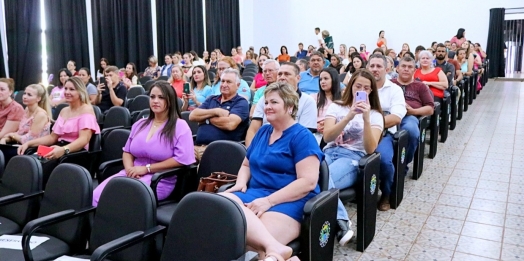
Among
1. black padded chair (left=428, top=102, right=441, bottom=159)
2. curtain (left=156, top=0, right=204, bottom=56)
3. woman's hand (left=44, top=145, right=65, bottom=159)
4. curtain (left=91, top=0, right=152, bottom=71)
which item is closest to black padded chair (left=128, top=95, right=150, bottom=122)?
woman's hand (left=44, top=145, right=65, bottom=159)

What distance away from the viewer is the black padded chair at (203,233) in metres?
1.64

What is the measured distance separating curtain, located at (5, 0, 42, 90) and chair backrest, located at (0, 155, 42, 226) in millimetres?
6260

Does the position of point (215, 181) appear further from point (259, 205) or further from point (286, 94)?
point (286, 94)

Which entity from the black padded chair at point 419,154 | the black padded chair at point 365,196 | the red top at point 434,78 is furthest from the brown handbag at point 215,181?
the red top at point 434,78

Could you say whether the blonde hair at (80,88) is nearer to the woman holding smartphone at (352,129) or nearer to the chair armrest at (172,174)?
the chair armrest at (172,174)

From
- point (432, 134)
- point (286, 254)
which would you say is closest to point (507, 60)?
point (432, 134)

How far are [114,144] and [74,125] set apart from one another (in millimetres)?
417

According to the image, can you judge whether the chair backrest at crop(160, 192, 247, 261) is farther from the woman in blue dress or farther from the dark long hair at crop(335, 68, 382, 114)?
the dark long hair at crop(335, 68, 382, 114)

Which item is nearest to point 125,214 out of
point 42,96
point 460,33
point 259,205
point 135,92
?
point 259,205

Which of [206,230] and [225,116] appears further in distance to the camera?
[225,116]

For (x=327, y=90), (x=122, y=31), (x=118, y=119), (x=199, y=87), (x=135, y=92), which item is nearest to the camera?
(x=327, y=90)

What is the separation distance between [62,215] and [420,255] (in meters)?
2.03

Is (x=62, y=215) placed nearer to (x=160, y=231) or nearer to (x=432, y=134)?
(x=160, y=231)

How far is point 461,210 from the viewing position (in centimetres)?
330
